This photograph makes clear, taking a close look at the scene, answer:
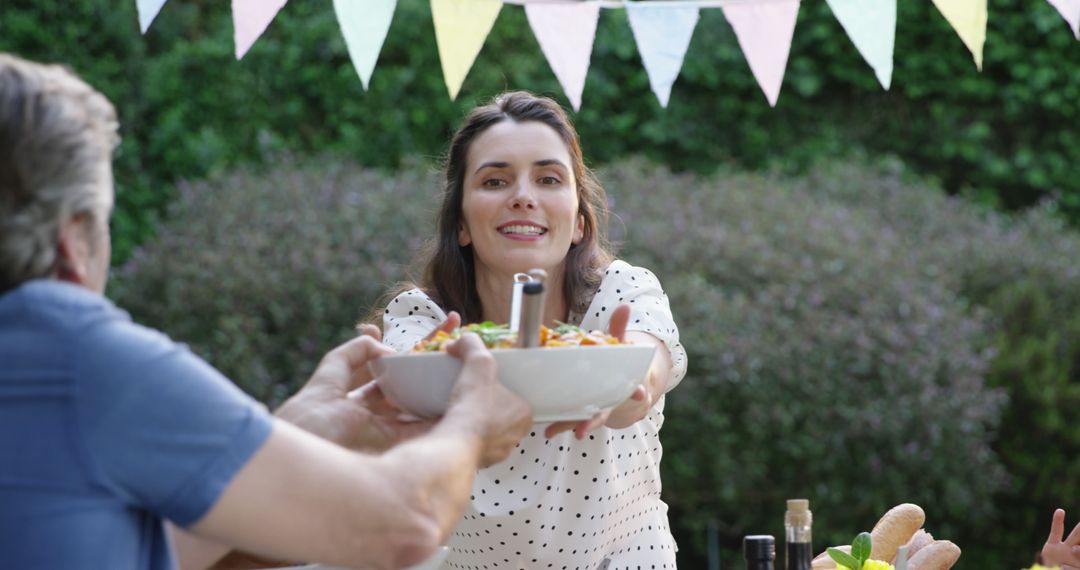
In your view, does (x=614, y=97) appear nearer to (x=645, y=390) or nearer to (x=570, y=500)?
(x=570, y=500)

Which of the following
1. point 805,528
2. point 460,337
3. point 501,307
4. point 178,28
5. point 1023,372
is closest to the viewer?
point 460,337

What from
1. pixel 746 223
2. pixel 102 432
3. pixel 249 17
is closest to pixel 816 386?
pixel 746 223

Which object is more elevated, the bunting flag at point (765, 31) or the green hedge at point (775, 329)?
the bunting flag at point (765, 31)

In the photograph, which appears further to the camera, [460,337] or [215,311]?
[215,311]

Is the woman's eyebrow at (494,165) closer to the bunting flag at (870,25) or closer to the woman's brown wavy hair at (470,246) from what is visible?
the woman's brown wavy hair at (470,246)

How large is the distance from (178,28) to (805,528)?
4951mm

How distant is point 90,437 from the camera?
1.14 meters

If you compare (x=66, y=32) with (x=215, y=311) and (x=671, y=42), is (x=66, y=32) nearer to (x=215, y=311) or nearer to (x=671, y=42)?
(x=215, y=311)

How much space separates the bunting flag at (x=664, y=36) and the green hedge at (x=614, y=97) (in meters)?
3.13

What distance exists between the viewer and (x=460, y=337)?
5.01 ft

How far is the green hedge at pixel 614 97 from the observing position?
5781mm

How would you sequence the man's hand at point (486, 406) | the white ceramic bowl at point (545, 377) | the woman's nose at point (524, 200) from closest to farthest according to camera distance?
the man's hand at point (486, 406) → the white ceramic bowl at point (545, 377) → the woman's nose at point (524, 200)

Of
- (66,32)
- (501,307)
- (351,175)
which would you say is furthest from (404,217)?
(501,307)

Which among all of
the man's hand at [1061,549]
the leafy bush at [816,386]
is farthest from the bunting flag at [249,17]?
the leafy bush at [816,386]
